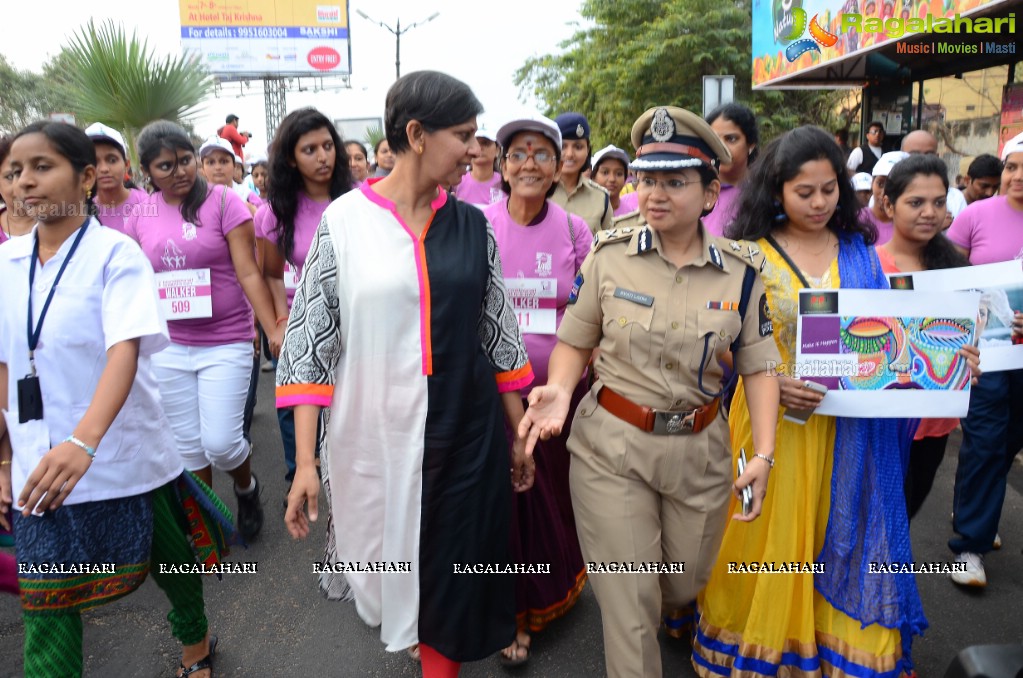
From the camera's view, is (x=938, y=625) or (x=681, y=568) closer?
(x=681, y=568)

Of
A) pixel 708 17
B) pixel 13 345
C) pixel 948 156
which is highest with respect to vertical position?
pixel 708 17

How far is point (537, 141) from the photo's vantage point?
318 centimetres

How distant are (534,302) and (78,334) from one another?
5.45ft

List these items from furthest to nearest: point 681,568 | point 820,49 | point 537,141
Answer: point 820,49 < point 537,141 < point 681,568

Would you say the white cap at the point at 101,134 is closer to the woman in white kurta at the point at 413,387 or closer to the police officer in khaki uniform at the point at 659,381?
the woman in white kurta at the point at 413,387

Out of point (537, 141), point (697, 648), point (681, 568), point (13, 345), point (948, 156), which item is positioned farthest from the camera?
point (948, 156)

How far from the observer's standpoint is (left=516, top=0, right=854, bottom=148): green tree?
20875 millimetres

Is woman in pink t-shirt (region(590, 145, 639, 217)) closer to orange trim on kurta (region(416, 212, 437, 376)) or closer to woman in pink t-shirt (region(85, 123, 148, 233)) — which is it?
woman in pink t-shirt (region(85, 123, 148, 233))

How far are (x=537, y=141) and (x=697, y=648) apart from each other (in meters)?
2.09

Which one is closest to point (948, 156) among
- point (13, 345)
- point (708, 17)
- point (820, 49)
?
point (820, 49)

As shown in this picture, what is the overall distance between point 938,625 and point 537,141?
2638mm

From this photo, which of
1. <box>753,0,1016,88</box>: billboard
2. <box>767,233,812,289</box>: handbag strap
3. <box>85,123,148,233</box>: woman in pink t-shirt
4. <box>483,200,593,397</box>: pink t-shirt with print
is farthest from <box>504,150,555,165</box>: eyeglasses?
<box>753,0,1016,88</box>: billboard

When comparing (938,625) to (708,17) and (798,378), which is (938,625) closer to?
(798,378)

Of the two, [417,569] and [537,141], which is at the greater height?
[537,141]
